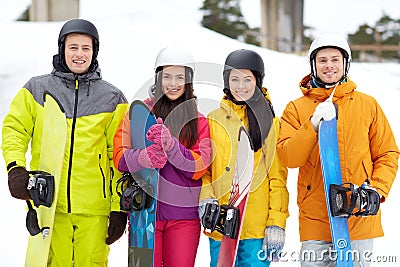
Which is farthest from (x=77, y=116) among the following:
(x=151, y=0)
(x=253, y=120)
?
(x=151, y=0)

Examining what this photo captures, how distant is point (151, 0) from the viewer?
4162 cm

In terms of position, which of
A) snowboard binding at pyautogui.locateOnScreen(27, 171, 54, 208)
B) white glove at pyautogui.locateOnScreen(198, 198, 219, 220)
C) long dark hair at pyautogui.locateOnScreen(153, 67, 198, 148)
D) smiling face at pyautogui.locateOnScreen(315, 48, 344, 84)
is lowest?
white glove at pyautogui.locateOnScreen(198, 198, 219, 220)

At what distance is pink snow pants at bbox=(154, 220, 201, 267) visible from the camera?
3889 millimetres

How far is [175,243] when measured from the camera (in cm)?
389

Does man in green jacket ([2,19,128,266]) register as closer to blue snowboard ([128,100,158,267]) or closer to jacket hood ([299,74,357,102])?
blue snowboard ([128,100,158,267])

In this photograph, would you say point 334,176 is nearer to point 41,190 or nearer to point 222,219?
point 222,219

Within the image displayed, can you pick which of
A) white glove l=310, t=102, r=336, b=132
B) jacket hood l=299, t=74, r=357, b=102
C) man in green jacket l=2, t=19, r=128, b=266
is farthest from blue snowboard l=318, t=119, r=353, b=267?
man in green jacket l=2, t=19, r=128, b=266

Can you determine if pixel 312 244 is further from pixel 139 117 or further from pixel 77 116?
pixel 77 116

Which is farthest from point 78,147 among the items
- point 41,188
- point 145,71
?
point 145,71

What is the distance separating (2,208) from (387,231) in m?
3.91

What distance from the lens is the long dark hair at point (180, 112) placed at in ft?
12.9

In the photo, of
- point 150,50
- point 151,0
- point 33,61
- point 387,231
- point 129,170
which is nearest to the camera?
point 129,170

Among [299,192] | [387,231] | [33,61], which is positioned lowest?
[387,231]

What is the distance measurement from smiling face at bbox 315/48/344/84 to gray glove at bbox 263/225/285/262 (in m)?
0.98
